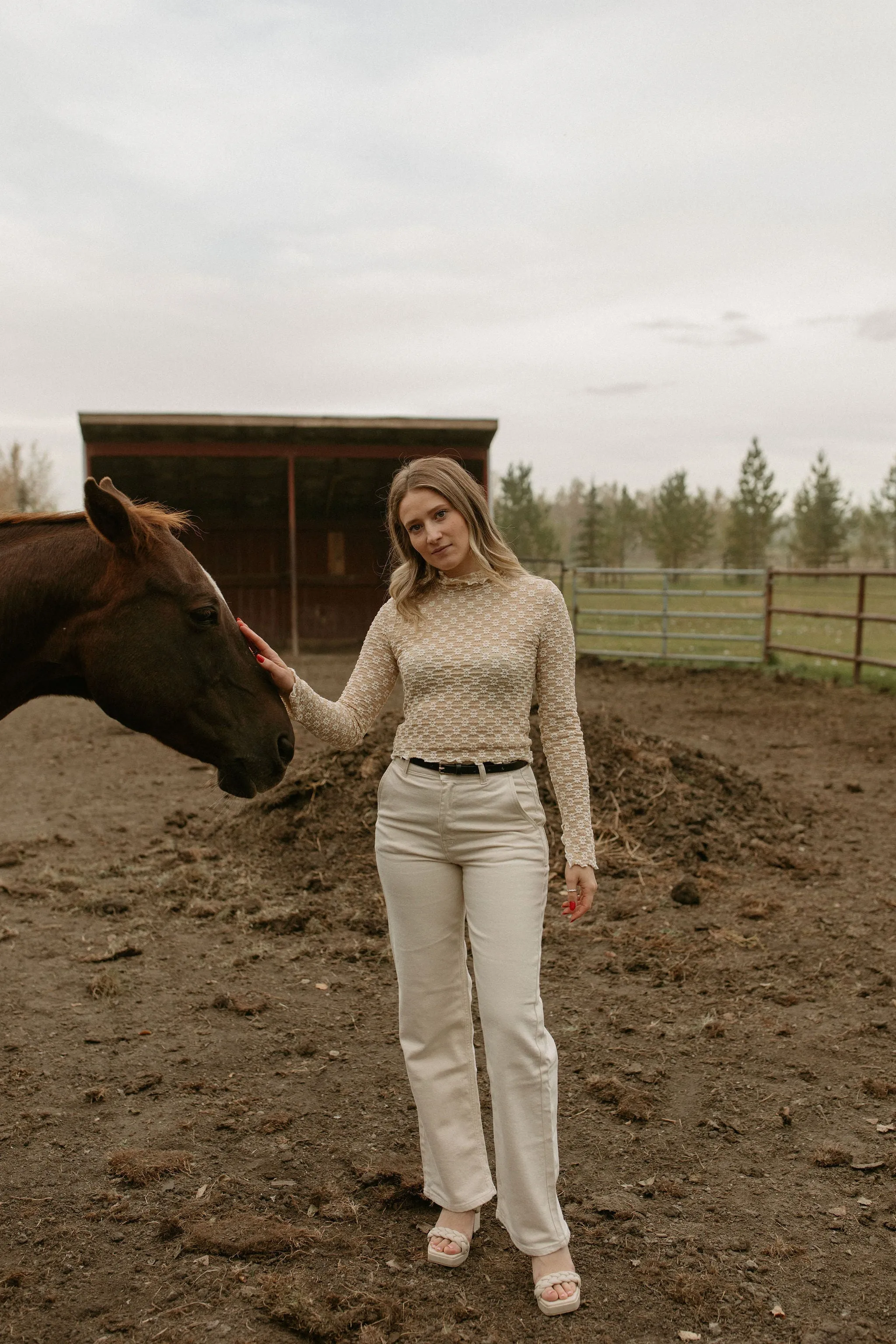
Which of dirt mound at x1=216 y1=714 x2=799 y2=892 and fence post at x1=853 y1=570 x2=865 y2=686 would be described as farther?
fence post at x1=853 y1=570 x2=865 y2=686

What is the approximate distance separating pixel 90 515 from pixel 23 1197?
174cm

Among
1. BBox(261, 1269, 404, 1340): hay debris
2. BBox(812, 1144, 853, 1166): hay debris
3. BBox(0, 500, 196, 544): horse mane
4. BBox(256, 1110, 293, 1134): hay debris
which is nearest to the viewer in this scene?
BBox(261, 1269, 404, 1340): hay debris

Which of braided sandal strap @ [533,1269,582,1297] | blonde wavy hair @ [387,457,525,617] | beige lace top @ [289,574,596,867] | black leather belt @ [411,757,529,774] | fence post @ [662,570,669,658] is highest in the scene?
blonde wavy hair @ [387,457,525,617]

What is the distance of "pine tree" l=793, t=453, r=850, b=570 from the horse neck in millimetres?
53844

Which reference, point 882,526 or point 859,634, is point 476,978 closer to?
point 859,634

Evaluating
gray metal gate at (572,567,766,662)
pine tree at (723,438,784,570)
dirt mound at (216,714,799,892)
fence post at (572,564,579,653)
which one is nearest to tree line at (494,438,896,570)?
pine tree at (723,438,784,570)

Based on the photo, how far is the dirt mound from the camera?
544cm

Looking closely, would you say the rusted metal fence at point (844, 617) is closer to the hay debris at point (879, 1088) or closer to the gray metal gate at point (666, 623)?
the gray metal gate at point (666, 623)

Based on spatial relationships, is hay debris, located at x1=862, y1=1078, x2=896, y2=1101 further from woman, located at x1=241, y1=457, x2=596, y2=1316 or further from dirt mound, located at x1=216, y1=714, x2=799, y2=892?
dirt mound, located at x1=216, y1=714, x2=799, y2=892

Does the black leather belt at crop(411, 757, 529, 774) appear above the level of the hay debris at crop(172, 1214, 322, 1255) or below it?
above

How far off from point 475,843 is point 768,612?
12.3m

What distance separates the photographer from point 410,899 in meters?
2.33

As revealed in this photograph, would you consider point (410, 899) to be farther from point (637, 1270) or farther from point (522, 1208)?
point (637, 1270)

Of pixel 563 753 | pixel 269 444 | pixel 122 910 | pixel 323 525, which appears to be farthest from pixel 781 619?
pixel 563 753
